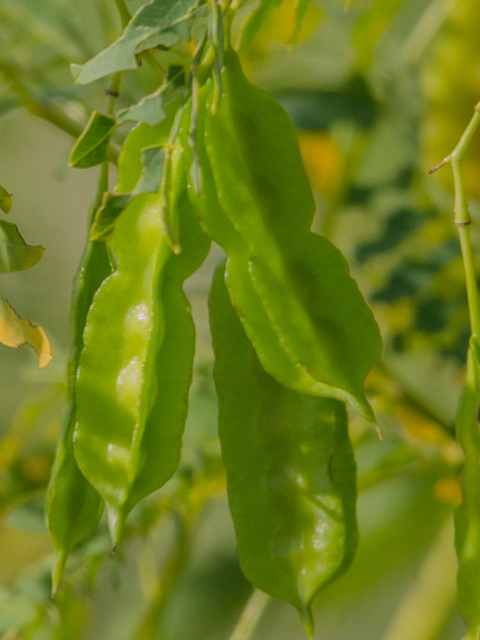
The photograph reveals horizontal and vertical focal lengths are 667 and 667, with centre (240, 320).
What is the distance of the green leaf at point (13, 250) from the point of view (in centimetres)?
33

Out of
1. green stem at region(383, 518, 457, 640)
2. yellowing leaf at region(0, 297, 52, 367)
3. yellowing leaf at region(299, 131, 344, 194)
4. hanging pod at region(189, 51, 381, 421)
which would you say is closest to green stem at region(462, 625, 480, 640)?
hanging pod at region(189, 51, 381, 421)

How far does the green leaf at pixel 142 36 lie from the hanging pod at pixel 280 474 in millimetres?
112

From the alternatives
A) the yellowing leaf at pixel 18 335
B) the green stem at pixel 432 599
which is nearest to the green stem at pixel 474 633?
the yellowing leaf at pixel 18 335

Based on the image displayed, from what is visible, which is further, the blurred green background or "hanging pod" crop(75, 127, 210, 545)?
the blurred green background

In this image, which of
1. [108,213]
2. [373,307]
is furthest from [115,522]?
[373,307]

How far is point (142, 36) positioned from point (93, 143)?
5 centimetres

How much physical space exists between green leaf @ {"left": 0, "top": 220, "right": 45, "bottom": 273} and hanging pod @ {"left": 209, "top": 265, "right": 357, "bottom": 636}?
0.09 m

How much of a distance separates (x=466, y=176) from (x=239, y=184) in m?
0.58

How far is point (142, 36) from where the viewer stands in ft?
0.98

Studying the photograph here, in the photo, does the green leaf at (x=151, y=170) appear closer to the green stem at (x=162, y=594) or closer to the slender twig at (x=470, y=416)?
the slender twig at (x=470, y=416)

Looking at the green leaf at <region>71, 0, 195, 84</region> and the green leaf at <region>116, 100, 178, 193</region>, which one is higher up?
the green leaf at <region>71, 0, 195, 84</region>

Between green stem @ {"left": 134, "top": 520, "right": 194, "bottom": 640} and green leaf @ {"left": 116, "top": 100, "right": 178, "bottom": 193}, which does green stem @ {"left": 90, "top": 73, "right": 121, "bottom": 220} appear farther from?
green stem @ {"left": 134, "top": 520, "right": 194, "bottom": 640}

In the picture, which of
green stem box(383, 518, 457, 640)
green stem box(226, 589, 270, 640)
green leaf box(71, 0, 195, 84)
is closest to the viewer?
green leaf box(71, 0, 195, 84)

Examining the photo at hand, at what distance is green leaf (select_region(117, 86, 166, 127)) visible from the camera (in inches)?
12.0
